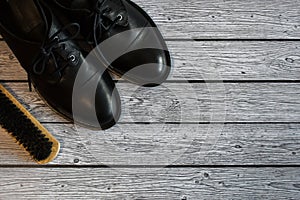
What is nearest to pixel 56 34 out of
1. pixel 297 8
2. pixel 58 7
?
pixel 58 7

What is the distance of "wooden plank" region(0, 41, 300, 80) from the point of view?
0.88 metres

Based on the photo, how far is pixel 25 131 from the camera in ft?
2.65

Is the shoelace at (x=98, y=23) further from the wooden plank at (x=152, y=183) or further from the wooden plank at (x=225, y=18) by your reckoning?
the wooden plank at (x=152, y=183)

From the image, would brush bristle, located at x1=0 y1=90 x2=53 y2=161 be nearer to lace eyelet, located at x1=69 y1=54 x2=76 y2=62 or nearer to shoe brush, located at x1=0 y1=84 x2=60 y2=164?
shoe brush, located at x1=0 y1=84 x2=60 y2=164

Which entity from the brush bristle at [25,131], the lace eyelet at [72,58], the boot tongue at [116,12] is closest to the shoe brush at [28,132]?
the brush bristle at [25,131]

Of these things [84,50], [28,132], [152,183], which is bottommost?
[152,183]

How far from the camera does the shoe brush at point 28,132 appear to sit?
31.7 inches

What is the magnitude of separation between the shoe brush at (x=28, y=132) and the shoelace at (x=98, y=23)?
20cm

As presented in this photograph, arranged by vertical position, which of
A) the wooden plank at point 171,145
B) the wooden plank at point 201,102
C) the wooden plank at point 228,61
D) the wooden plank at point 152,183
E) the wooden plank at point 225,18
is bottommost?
the wooden plank at point 152,183

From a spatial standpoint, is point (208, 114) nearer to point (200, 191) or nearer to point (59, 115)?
point (200, 191)

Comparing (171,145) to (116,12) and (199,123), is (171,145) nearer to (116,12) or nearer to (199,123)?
(199,123)

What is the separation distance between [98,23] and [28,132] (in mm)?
248

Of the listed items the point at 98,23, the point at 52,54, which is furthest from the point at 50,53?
the point at 98,23

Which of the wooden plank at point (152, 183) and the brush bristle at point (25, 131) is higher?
the brush bristle at point (25, 131)
